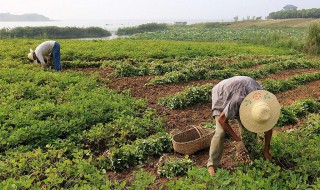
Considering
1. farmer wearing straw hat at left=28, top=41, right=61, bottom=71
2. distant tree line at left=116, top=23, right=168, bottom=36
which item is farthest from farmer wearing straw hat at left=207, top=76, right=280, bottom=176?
distant tree line at left=116, top=23, right=168, bottom=36

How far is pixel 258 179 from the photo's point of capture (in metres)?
3.78

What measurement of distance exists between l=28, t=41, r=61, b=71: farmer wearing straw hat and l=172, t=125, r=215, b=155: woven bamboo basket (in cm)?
670

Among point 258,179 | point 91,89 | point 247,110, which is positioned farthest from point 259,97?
point 91,89

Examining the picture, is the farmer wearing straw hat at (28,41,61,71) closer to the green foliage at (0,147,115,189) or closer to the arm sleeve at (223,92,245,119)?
the green foliage at (0,147,115,189)

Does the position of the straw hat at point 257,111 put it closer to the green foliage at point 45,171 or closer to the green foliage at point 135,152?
the green foliage at point 45,171

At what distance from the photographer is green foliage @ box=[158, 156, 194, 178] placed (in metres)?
4.82

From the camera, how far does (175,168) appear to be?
4.88m

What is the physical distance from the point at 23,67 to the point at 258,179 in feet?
33.8

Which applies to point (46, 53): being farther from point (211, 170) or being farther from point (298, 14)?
point (298, 14)

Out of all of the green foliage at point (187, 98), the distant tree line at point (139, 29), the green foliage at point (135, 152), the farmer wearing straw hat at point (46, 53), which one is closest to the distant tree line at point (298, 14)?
the distant tree line at point (139, 29)

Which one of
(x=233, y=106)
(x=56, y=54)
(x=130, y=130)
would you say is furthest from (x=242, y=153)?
(x=56, y=54)

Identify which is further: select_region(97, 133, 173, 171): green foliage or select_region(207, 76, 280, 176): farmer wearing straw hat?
select_region(97, 133, 173, 171): green foliage

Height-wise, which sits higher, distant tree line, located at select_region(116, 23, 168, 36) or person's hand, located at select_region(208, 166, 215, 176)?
distant tree line, located at select_region(116, 23, 168, 36)

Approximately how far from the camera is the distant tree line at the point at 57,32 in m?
36.8
